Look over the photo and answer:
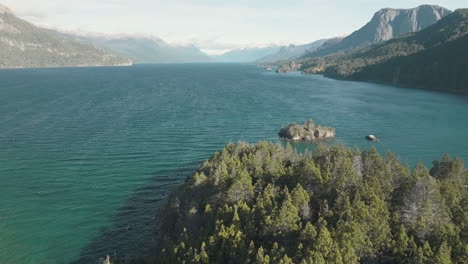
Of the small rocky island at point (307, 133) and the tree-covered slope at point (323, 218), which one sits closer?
the tree-covered slope at point (323, 218)

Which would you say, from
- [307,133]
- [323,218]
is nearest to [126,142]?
[307,133]

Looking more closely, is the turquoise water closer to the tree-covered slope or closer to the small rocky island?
the small rocky island

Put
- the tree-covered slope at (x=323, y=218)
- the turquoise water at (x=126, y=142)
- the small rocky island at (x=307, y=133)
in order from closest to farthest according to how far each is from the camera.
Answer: the tree-covered slope at (x=323, y=218) → the turquoise water at (x=126, y=142) → the small rocky island at (x=307, y=133)

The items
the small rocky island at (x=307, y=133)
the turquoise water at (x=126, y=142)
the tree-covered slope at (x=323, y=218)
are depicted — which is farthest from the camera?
the small rocky island at (x=307, y=133)

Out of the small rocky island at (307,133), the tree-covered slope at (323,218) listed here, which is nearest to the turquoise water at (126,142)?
the small rocky island at (307,133)

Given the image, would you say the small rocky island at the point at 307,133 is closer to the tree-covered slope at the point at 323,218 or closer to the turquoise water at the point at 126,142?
the turquoise water at the point at 126,142

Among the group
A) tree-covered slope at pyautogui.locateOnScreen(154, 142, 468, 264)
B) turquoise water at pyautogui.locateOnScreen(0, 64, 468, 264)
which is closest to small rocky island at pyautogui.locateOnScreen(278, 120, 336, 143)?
turquoise water at pyautogui.locateOnScreen(0, 64, 468, 264)

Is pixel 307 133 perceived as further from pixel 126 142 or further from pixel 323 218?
pixel 323 218
